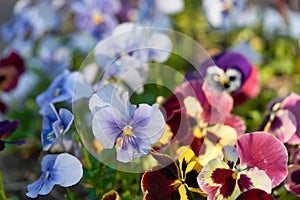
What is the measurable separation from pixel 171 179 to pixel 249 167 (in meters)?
0.13

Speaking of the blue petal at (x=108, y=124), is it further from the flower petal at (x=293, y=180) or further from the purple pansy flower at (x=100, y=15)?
the purple pansy flower at (x=100, y=15)

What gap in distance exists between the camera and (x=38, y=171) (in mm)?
1884

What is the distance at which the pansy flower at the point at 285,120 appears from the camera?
1.42m

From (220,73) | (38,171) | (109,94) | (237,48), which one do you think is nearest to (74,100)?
(109,94)

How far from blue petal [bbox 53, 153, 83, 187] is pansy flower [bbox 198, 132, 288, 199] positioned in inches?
8.4

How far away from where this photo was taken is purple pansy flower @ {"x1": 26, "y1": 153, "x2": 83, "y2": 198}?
1.25 meters

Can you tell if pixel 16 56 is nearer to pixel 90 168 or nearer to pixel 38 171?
pixel 38 171

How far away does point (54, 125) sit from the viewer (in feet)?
4.35

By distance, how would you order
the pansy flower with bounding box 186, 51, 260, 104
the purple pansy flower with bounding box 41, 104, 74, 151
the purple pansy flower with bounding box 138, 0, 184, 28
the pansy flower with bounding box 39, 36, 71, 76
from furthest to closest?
the pansy flower with bounding box 39, 36, 71, 76 → the purple pansy flower with bounding box 138, 0, 184, 28 → the pansy flower with bounding box 186, 51, 260, 104 → the purple pansy flower with bounding box 41, 104, 74, 151

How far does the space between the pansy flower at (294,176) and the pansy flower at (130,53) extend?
1.19 ft

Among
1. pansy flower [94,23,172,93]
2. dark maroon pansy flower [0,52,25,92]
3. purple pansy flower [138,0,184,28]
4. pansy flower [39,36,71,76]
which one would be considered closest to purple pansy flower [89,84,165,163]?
pansy flower [94,23,172,93]

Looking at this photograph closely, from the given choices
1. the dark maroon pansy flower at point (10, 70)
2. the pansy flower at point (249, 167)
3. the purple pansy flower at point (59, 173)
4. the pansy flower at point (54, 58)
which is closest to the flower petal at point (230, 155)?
the pansy flower at point (249, 167)

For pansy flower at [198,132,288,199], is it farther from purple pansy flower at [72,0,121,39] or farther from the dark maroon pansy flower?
purple pansy flower at [72,0,121,39]

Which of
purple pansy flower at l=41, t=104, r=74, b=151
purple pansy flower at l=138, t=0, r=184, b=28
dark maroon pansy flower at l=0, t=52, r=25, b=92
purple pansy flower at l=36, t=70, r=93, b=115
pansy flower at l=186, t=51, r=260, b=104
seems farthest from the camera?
purple pansy flower at l=138, t=0, r=184, b=28
